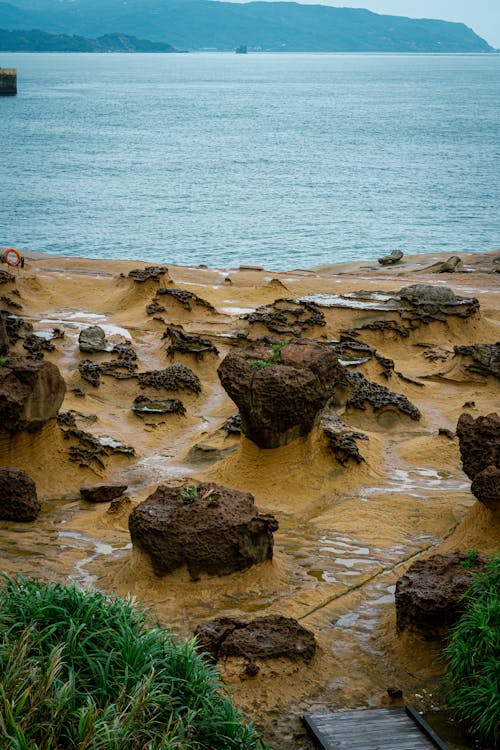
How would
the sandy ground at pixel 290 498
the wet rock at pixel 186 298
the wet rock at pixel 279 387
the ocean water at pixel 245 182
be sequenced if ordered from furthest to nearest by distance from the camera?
the ocean water at pixel 245 182 < the wet rock at pixel 186 298 < the wet rock at pixel 279 387 < the sandy ground at pixel 290 498

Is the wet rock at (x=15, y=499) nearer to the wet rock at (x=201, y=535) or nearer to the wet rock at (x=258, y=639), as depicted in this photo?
the wet rock at (x=201, y=535)

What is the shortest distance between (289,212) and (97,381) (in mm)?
48181

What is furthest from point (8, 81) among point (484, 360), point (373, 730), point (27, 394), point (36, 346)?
point (373, 730)

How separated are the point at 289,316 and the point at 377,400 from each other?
7507 mm

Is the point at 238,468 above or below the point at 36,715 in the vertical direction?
below

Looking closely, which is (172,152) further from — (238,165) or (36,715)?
(36,715)

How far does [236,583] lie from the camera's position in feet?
38.7

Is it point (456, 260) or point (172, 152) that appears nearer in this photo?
point (456, 260)

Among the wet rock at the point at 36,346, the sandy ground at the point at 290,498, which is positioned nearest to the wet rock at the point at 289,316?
the sandy ground at the point at 290,498

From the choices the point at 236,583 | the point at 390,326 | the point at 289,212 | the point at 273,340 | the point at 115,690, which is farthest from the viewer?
the point at 289,212

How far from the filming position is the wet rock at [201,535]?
38.3 ft

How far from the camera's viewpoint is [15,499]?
48.3 feet

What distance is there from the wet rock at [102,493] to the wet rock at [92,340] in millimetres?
9322

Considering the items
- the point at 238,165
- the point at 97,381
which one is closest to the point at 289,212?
the point at 238,165
